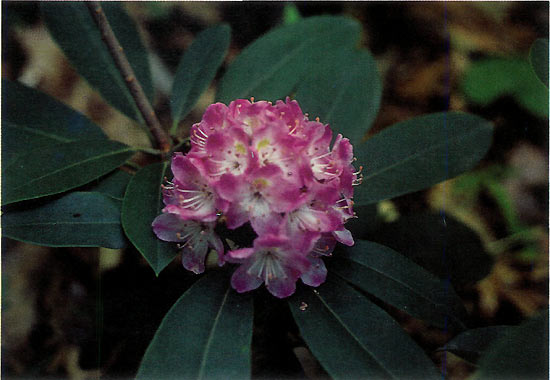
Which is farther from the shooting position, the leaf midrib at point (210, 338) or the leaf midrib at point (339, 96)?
the leaf midrib at point (339, 96)

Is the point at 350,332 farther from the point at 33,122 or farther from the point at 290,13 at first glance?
the point at 290,13

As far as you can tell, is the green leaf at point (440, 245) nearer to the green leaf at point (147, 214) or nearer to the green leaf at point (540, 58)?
the green leaf at point (540, 58)

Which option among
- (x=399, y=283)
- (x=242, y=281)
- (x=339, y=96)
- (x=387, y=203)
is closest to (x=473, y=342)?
(x=399, y=283)

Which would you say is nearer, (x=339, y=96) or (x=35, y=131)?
(x=35, y=131)

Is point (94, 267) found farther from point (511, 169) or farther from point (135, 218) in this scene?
point (511, 169)

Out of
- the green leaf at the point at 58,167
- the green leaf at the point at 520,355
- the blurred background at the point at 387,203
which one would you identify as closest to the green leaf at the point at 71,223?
the green leaf at the point at 58,167

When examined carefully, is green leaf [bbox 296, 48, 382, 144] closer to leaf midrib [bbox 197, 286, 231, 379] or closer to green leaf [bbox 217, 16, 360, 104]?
green leaf [bbox 217, 16, 360, 104]

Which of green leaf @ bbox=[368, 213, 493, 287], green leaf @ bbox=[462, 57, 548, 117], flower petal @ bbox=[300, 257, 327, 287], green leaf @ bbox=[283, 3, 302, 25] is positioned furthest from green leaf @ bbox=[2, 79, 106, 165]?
green leaf @ bbox=[462, 57, 548, 117]
